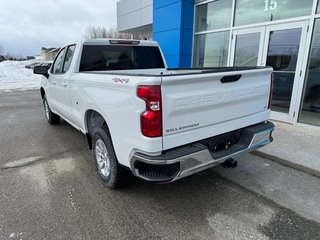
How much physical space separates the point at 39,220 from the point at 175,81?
2114 millimetres

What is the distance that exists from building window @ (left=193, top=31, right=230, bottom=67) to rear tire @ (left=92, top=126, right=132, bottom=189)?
19.2 ft

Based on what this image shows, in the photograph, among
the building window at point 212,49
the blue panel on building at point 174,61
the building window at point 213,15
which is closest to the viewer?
the building window at point 213,15

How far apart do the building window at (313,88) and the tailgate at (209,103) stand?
10.3 ft

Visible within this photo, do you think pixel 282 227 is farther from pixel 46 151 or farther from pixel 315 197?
pixel 46 151

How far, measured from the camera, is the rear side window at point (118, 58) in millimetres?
3984

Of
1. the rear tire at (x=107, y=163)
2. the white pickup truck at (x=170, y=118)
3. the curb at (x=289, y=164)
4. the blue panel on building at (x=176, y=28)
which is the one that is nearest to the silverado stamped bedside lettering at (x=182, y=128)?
the white pickup truck at (x=170, y=118)

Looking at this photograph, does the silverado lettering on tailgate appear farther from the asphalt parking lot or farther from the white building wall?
the white building wall

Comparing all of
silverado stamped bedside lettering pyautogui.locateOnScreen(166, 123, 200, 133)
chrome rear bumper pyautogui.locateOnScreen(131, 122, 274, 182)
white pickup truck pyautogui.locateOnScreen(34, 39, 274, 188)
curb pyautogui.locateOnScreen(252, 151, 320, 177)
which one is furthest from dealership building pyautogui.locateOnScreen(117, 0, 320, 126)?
silverado stamped bedside lettering pyautogui.locateOnScreen(166, 123, 200, 133)

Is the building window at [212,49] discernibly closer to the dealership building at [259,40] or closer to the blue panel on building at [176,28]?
the dealership building at [259,40]

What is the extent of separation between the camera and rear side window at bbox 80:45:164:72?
13.1 feet

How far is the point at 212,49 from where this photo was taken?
829 cm

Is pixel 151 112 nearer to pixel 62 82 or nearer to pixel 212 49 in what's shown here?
pixel 62 82

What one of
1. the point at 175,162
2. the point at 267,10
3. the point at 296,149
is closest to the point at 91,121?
the point at 175,162

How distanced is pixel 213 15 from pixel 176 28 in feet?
4.52
